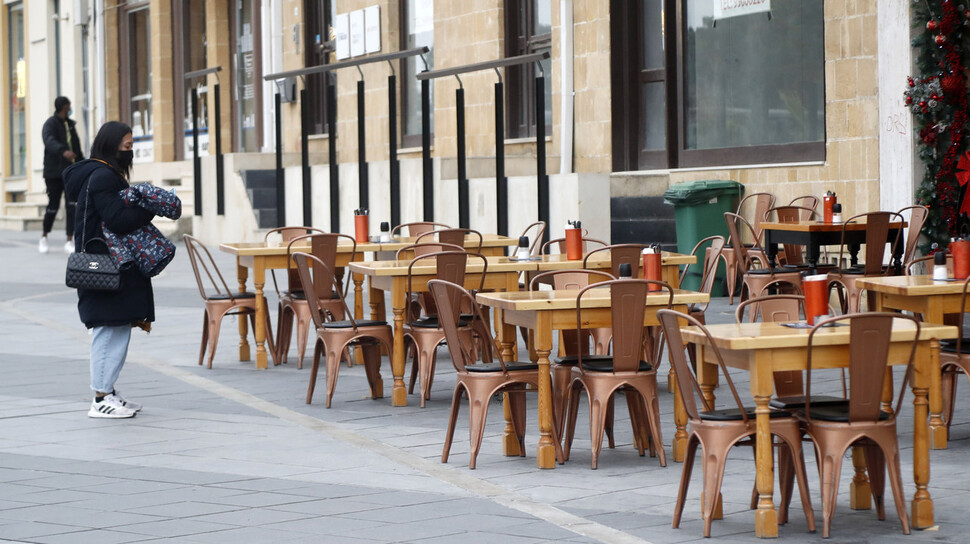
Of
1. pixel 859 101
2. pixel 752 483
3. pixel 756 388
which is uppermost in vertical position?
pixel 859 101

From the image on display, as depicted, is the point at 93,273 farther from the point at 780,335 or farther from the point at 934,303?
the point at 934,303

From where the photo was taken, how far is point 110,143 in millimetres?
8516

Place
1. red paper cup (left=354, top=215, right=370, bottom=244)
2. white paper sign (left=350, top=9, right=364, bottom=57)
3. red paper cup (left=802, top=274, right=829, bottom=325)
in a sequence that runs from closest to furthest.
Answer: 1. red paper cup (left=802, top=274, right=829, bottom=325)
2. red paper cup (left=354, top=215, right=370, bottom=244)
3. white paper sign (left=350, top=9, right=364, bottom=57)

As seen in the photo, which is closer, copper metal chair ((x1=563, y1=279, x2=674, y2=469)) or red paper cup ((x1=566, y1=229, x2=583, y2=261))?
copper metal chair ((x1=563, y1=279, x2=674, y2=469))

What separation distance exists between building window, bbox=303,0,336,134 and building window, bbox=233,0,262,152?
64.7 inches

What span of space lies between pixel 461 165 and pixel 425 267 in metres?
7.29

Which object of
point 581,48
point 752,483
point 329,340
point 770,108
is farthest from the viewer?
point 581,48

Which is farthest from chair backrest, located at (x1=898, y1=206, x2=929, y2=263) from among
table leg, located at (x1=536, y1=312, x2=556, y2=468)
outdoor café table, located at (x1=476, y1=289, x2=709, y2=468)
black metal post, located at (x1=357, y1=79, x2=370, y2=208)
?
black metal post, located at (x1=357, y1=79, x2=370, y2=208)

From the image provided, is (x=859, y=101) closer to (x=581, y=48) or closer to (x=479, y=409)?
(x=581, y=48)

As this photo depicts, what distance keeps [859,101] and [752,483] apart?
770 centimetres

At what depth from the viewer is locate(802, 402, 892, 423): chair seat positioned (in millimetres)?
5523

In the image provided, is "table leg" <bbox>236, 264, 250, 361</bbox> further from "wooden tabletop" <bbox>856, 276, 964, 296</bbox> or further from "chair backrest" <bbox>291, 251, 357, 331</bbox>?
"wooden tabletop" <bbox>856, 276, 964, 296</bbox>

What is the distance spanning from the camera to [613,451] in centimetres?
739

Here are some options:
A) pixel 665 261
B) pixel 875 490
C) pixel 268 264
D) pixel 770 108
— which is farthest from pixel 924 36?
pixel 875 490
